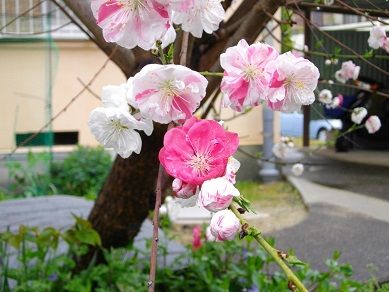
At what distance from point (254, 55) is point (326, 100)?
2003 millimetres

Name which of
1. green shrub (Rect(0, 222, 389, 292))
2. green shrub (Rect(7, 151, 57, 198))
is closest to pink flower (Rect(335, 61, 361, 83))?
green shrub (Rect(0, 222, 389, 292))

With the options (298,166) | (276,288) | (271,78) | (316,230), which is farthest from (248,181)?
(271,78)

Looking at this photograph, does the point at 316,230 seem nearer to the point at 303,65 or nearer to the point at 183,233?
the point at 183,233

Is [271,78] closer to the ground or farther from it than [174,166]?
farther from it

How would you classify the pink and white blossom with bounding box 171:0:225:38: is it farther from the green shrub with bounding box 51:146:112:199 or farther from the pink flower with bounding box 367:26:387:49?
the green shrub with bounding box 51:146:112:199

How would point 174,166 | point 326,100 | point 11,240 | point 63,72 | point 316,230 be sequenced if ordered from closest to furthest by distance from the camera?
point 174,166 → point 11,240 → point 326,100 → point 316,230 → point 63,72

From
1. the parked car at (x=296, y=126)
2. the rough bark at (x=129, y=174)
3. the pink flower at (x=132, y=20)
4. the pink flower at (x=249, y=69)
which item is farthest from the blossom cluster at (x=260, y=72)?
the parked car at (x=296, y=126)

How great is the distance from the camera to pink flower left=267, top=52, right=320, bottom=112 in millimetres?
858

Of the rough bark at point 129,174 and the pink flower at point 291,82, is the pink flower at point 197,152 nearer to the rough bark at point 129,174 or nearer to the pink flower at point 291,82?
the pink flower at point 291,82

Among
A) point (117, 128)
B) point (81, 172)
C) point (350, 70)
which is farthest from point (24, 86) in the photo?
point (117, 128)

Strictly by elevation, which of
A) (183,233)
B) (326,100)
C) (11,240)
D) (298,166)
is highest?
(326,100)

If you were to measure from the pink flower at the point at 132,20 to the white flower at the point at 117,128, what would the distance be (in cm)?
12

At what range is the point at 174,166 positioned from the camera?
2.64 feet

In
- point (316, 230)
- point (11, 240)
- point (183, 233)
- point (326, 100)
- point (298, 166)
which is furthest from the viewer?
point (183, 233)
